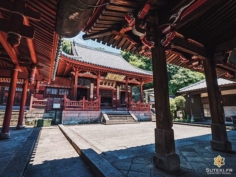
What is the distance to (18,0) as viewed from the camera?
7.23ft

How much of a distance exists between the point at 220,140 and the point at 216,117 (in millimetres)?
568

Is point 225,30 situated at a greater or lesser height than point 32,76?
greater

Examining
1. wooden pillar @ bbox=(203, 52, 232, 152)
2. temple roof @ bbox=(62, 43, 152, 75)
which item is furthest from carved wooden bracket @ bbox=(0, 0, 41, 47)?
temple roof @ bbox=(62, 43, 152, 75)

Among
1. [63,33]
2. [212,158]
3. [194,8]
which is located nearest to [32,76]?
[63,33]

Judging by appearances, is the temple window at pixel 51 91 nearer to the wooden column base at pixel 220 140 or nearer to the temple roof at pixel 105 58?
the temple roof at pixel 105 58

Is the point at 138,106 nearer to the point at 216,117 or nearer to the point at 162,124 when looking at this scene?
the point at 216,117

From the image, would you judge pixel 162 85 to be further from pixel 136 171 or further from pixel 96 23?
pixel 96 23

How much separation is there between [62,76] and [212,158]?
1500 centimetres

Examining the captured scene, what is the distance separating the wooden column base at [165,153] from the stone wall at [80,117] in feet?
31.0

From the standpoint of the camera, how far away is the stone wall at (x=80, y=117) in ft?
34.5

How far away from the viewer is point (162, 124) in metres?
2.41

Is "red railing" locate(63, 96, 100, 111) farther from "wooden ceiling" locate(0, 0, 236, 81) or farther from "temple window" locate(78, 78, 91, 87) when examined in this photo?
"wooden ceiling" locate(0, 0, 236, 81)

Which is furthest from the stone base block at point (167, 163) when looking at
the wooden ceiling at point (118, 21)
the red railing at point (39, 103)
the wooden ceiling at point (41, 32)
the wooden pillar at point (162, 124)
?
the red railing at point (39, 103)

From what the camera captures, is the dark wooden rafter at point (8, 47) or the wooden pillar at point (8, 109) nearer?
the dark wooden rafter at point (8, 47)
